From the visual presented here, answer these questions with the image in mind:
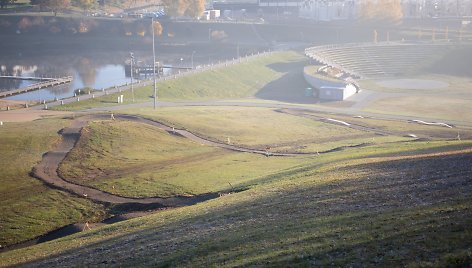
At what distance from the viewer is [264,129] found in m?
63.6

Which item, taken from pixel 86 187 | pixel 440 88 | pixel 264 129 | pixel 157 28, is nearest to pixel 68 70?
pixel 157 28

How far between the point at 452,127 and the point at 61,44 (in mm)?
131588

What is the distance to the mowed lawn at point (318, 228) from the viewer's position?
1755 centimetres

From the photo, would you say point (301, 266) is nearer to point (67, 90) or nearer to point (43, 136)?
point (43, 136)

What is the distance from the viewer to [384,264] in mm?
16156

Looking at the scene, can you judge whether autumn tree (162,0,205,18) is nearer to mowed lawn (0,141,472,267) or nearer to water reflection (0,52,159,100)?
water reflection (0,52,159,100)

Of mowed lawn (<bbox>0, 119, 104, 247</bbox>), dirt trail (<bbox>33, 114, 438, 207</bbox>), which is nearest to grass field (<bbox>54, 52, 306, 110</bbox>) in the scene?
dirt trail (<bbox>33, 114, 438, 207</bbox>)

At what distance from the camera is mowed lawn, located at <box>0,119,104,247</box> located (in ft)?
108

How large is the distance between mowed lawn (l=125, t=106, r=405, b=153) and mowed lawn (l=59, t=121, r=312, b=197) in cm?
452

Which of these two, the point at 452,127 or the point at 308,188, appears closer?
the point at 308,188

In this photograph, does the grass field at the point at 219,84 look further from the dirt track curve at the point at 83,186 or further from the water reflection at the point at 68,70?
the water reflection at the point at 68,70

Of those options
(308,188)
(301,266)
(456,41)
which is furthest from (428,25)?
(301,266)

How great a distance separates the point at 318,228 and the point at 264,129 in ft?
140

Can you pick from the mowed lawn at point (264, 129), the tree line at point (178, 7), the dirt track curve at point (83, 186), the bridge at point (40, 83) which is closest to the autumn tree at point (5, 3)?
the tree line at point (178, 7)
